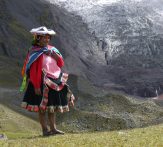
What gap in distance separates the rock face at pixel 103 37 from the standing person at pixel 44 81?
67788 millimetres

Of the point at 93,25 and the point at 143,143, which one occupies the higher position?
the point at 143,143

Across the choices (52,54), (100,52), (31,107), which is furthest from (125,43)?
(31,107)

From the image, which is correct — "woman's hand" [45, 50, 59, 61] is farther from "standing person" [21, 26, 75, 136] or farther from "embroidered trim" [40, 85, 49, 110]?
"embroidered trim" [40, 85, 49, 110]

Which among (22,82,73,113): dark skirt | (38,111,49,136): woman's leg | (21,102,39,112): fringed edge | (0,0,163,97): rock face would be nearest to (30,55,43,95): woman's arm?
(22,82,73,113): dark skirt

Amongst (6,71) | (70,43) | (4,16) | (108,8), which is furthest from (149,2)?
(6,71)

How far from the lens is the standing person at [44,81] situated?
40.3 ft

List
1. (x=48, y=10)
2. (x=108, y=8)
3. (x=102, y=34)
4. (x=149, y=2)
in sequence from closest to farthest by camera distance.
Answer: (x=48, y=10) < (x=102, y=34) < (x=108, y=8) < (x=149, y=2)

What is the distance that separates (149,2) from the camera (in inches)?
7067

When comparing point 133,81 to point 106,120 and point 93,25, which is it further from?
point 106,120

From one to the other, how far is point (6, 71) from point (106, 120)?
34.0m

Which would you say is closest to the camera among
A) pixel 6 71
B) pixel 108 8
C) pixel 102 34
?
pixel 6 71

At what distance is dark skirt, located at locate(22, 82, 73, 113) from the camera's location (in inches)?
482

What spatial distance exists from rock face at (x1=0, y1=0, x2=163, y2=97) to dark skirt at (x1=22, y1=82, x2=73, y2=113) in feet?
223

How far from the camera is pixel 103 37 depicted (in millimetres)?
149250
